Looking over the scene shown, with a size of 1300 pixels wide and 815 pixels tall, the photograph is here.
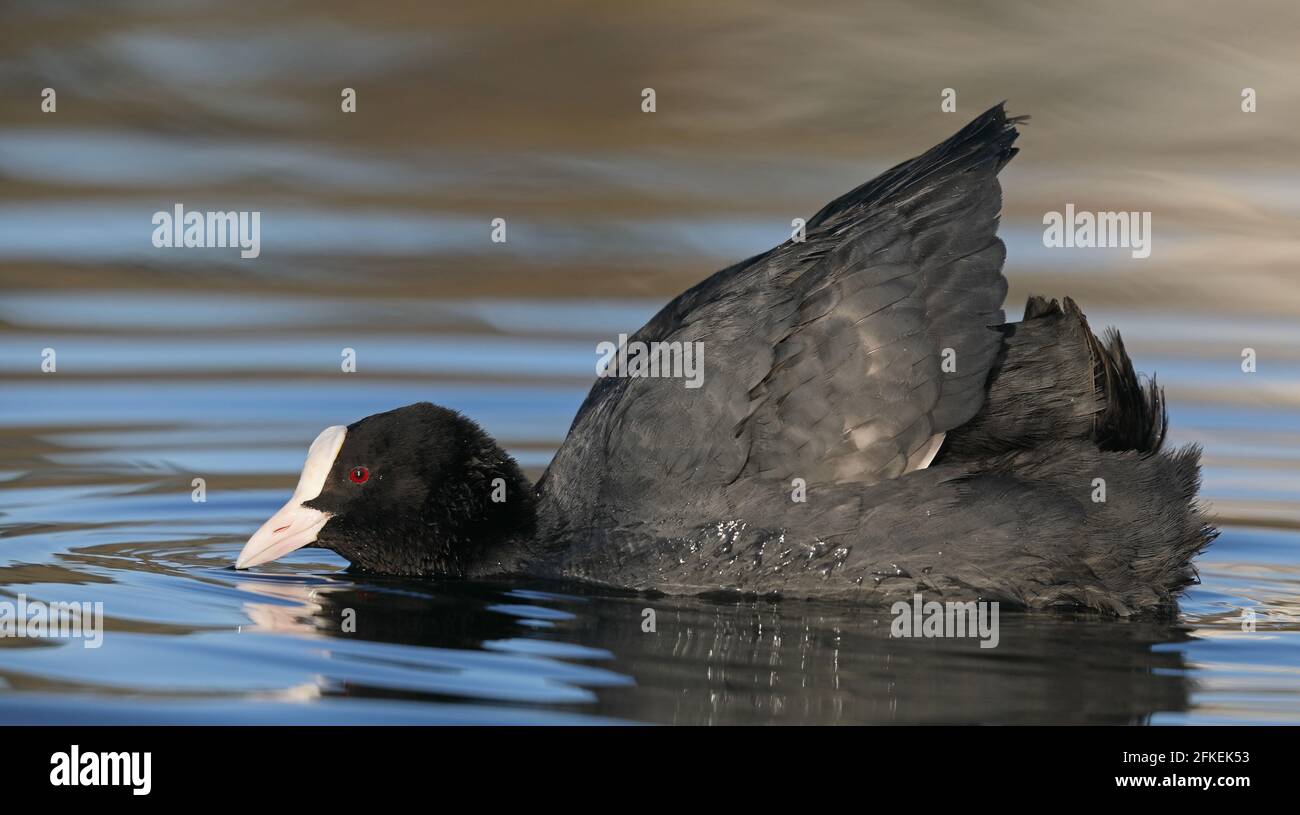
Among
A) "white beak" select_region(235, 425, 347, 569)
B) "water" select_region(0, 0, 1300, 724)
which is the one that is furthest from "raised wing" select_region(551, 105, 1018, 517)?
"white beak" select_region(235, 425, 347, 569)

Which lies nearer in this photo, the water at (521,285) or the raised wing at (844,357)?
the water at (521,285)

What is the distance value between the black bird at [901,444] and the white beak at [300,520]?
100cm

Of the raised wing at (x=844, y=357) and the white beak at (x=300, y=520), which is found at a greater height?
the raised wing at (x=844, y=357)

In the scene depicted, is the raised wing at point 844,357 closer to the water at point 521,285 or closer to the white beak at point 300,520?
the water at point 521,285

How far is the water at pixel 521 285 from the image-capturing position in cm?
587

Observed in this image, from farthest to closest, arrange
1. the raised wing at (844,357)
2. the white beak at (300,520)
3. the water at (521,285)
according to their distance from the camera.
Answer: the white beak at (300,520)
the raised wing at (844,357)
the water at (521,285)

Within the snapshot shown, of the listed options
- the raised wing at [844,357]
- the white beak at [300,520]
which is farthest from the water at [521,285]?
the raised wing at [844,357]

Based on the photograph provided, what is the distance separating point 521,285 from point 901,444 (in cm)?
536

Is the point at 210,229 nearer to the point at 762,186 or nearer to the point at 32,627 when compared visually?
the point at 762,186

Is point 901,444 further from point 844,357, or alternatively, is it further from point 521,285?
point 521,285

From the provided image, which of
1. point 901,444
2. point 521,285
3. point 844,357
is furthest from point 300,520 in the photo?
point 521,285

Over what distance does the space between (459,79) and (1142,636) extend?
7.83m

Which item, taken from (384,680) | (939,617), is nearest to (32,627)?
(384,680)

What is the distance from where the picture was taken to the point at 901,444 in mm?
6508
